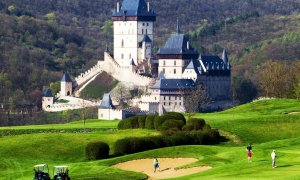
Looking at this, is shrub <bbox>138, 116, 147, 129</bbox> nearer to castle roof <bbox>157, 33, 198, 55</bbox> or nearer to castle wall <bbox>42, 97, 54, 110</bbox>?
castle roof <bbox>157, 33, 198, 55</bbox>

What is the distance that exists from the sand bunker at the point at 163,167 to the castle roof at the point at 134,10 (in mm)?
103152

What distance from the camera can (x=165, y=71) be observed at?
7067 inches

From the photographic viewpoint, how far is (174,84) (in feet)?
554

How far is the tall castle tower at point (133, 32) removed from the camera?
191 meters

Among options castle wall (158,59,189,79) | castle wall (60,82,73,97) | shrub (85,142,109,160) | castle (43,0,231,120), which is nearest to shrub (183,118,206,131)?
shrub (85,142,109,160)

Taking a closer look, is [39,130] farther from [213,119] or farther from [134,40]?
[134,40]

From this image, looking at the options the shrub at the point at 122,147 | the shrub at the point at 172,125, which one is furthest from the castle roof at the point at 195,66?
the shrub at the point at 122,147

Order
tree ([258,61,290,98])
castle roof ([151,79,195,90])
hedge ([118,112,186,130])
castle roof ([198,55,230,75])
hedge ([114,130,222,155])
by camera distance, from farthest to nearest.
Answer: castle roof ([198,55,230,75]) → castle roof ([151,79,195,90]) → tree ([258,61,290,98]) → hedge ([118,112,186,130]) → hedge ([114,130,222,155])

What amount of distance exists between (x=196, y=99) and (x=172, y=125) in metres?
50.2

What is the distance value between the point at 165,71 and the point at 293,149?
90150mm

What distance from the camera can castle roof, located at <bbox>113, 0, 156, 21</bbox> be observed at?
630ft

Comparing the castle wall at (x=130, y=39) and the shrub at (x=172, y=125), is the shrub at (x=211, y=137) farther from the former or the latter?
the castle wall at (x=130, y=39)

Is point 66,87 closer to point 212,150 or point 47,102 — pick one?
point 47,102

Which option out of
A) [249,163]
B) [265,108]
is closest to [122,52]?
[265,108]
